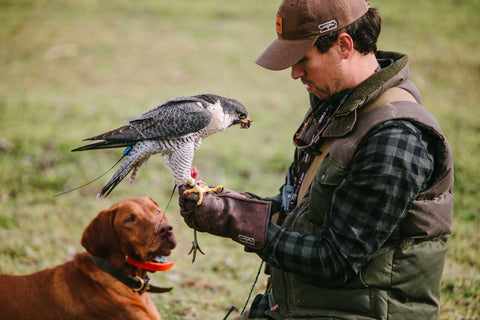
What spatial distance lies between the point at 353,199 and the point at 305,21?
91cm

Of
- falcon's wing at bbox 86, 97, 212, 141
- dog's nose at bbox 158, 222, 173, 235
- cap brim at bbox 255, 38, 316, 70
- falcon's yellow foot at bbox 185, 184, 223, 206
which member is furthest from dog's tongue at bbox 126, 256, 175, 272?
cap brim at bbox 255, 38, 316, 70

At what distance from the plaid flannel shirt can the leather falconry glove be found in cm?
23

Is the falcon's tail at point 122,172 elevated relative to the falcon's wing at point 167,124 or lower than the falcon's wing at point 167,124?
lower

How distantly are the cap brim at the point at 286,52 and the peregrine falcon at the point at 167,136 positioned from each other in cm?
50

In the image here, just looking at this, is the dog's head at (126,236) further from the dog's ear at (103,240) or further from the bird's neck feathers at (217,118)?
the bird's neck feathers at (217,118)

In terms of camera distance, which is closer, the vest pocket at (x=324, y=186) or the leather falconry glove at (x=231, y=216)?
the vest pocket at (x=324, y=186)

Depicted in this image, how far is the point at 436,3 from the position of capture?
16.6m

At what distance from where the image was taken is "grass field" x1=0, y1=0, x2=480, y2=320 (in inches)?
209

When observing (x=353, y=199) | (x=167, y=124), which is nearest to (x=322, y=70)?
(x=353, y=199)

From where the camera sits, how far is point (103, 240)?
3377mm

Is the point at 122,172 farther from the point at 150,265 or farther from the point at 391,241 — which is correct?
the point at 391,241

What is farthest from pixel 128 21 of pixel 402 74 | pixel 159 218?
pixel 402 74

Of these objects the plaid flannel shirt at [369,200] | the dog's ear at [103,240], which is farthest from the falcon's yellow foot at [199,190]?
the dog's ear at [103,240]

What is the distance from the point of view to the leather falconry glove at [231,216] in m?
2.46
